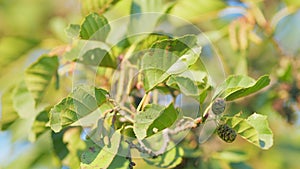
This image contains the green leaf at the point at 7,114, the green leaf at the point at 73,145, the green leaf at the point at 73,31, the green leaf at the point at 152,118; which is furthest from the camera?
the green leaf at the point at 7,114

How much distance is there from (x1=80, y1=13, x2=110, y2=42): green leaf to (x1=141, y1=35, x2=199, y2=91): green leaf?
116mm

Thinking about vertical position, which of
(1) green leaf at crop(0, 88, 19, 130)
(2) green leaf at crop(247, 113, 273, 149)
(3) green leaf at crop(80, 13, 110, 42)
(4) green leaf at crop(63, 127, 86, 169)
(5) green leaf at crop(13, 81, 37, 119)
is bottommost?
(4) green leaf at crop(63, 127, 86, 169)

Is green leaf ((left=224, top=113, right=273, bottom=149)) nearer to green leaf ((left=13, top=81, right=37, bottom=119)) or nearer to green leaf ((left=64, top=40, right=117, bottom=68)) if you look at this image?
green leaf ((left=64, top=40, right=117, bottom=68))

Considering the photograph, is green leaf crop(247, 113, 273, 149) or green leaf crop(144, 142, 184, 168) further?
green leaf crop(144, 142, 184, 168)

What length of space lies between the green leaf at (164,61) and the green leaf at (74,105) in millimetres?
59

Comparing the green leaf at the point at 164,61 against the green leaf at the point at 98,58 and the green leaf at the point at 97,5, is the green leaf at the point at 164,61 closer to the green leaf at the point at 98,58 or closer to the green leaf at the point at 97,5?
the green leaf at the point at 98,58

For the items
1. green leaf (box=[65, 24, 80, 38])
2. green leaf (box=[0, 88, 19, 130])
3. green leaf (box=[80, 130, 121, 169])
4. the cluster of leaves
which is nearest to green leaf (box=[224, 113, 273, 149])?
the cluster of leaves

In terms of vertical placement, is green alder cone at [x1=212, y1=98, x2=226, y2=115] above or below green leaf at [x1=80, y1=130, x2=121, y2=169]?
above

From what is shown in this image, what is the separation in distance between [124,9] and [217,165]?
345 millimetres

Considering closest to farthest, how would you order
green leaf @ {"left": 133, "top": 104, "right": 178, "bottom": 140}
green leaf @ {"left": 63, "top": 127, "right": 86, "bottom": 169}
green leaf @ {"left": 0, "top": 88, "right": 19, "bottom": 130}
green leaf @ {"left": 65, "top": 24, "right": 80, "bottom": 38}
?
1. green leaf @ {"left": 133, "top": 104, "right": 178, "bottom": 140}
2. green leaf @ {"left": 65, "top": 24, "right": 80, "bottom": 38}
3. green leaf @ {"left": 63, "top": 127, "right": 86, "bottom": 169}
4. green leaf @ {"left": 0, "top": 88, "right": 19, "bottom": 130}

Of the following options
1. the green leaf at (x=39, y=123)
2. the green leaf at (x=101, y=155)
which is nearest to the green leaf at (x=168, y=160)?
the green leaf at (x=101, y=155)

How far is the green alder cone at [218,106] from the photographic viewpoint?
59 centimetres

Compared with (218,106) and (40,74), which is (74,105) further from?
(40,74)

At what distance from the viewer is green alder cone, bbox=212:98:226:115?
59 cm
